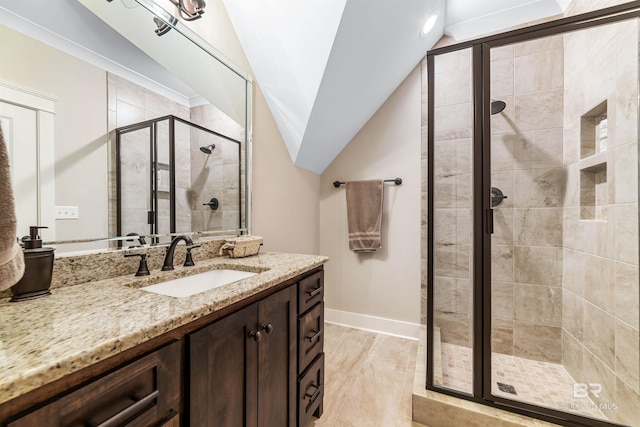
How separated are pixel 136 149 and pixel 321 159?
1563mm

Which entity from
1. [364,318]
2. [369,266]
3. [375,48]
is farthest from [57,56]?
[364,318]

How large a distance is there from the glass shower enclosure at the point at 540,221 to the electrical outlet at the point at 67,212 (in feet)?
5.32

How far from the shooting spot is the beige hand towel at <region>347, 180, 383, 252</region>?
238 cm

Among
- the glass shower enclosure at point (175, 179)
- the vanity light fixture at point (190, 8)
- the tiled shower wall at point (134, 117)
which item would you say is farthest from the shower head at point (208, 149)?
the vanity light fixture at point (190, 8)

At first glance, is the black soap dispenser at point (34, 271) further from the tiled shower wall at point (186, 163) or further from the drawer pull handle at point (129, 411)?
the drawer pull handle at point (129, 411)

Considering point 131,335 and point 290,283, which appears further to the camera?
point 290,283

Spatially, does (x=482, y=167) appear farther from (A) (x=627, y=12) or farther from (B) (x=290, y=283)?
(B) (x=290, y=283)

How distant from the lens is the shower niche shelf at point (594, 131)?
1495 mm

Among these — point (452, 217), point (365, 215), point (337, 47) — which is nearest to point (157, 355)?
point (337, 47)

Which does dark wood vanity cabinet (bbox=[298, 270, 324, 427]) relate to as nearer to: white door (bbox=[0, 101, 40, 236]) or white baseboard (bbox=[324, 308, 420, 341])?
white door (bbox=[0, 101, 40, 236])

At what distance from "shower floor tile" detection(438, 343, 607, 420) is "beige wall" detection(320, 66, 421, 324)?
0.57m

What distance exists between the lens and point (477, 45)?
1.40 m

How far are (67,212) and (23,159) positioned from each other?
194mm

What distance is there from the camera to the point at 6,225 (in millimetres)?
439
